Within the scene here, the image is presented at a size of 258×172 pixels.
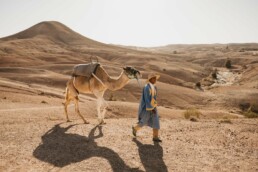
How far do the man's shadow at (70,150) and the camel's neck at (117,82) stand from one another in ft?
5.80

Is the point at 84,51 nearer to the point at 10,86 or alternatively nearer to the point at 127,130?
the point at 10,86

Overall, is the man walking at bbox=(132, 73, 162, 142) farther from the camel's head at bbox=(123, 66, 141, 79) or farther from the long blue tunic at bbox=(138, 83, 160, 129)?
the camel's head at bbox=(123, 66, 141, 79)

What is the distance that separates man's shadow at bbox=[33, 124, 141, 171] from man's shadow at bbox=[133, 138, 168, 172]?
53 centimetres

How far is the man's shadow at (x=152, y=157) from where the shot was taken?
646 centimetres

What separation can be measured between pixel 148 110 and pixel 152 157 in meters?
1.57

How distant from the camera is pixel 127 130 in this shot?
959cm

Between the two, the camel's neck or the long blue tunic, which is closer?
the long blue tunic

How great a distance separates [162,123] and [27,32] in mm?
82544

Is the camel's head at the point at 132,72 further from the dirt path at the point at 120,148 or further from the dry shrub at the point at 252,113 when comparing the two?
the dry shrub at the point at 252,113

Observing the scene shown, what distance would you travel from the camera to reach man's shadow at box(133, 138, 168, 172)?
21.2 ft

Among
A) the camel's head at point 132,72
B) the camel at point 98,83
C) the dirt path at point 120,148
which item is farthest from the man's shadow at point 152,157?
the camel at point 98,83

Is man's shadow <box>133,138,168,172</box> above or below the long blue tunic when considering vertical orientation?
below

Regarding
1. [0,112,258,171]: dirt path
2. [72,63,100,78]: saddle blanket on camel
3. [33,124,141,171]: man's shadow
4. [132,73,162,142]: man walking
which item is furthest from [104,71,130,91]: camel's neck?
[33,124,141,171]: man's shadow

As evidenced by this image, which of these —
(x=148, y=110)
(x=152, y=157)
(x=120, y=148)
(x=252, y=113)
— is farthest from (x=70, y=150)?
(x=252, y=113)
